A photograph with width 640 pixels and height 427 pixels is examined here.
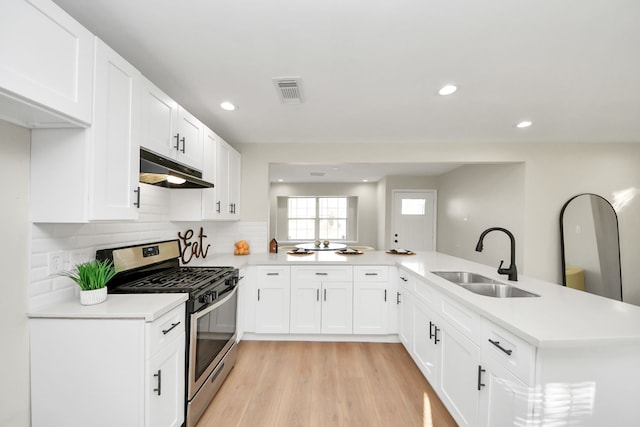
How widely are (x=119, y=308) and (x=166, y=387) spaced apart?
0.51m

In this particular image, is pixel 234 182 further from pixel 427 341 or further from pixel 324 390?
pixel 427 341

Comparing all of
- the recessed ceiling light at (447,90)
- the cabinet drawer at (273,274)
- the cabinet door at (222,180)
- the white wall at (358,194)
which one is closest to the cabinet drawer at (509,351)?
the recessed ceiling light at (447,90)

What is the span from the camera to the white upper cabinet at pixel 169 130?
1.64 m

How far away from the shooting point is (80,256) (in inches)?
60.6

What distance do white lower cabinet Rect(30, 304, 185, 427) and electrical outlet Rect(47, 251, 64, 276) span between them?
0.82 feet

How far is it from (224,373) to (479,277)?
228 centimetres

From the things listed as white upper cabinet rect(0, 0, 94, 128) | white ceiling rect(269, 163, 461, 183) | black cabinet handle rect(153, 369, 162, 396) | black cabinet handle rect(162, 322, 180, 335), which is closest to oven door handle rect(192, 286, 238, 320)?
black cabinet handle rect(162, 322, 180, 335)

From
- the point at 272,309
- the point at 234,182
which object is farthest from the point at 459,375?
the point at 234,182

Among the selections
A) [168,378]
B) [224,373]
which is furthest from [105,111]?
[224,373]

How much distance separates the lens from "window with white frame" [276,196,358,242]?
766cm

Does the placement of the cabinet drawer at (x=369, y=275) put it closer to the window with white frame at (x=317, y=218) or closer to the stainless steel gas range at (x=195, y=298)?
the stainless steel gas range at (x=195, y=298)

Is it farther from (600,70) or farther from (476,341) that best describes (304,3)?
(600,70)

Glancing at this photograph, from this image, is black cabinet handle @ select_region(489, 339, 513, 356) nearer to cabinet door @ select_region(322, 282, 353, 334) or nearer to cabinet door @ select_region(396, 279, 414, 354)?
cabinet door @ select_region(396, 279, 414, 354)

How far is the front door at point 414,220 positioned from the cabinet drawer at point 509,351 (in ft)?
16.8
